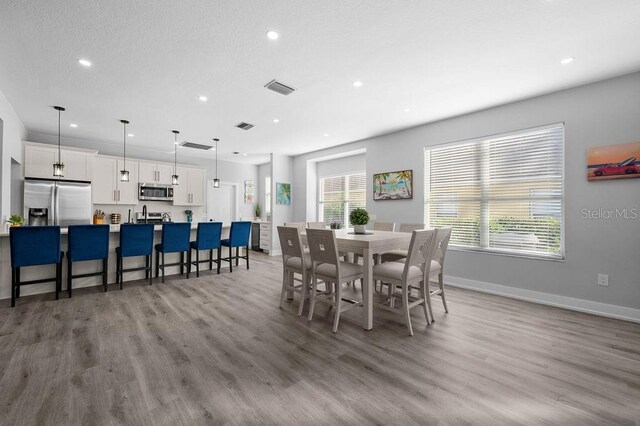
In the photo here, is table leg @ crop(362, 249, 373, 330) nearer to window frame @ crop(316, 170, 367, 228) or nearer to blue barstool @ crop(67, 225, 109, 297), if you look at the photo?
blue barstool @ crop(67, 225, 109, 297)

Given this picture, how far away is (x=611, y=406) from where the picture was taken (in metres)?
1.70

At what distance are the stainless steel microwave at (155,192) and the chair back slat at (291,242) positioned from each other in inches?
189

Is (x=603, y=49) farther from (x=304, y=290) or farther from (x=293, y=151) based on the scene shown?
(x=293, y=151)

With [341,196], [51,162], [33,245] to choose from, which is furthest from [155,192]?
[341,196]

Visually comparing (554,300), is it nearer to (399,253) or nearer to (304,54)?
(399,253)

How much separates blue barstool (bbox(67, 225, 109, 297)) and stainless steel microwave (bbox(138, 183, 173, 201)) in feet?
9.63

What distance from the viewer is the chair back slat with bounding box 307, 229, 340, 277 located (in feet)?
9.05

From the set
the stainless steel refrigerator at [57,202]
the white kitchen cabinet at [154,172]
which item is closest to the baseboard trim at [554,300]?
the white kitchen cabinet at [154,172]

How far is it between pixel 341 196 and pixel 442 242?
396 centimetres

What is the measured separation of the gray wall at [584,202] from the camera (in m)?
3.12

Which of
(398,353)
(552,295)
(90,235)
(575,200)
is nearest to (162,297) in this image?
(90,235)

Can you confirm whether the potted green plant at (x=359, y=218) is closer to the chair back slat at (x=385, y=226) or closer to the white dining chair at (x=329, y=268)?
the white dining chair at (x=329, y=268)

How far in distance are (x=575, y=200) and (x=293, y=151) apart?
546cm

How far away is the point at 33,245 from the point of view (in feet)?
11.1
